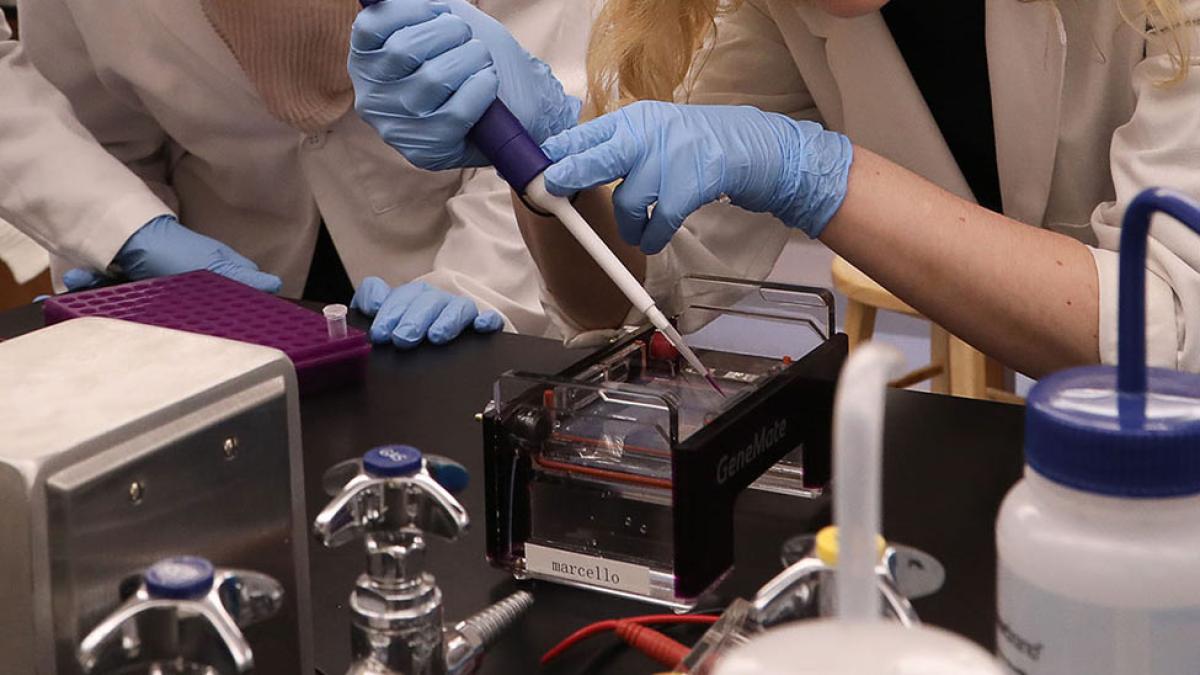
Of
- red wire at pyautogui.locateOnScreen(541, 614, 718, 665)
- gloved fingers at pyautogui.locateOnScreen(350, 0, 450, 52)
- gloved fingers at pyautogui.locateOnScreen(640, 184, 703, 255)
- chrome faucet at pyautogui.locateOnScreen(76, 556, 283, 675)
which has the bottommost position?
red wire at pyautogui.locateOnScreen(541, 614, 718, 665)

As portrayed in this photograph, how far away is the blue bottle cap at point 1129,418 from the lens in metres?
0.53

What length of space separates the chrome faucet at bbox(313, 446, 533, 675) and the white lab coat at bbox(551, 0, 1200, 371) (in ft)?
2.47

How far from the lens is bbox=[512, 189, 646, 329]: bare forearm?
1.58m

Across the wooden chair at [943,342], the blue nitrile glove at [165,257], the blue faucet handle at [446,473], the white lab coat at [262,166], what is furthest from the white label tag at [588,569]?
the wooden chair at [943,342]

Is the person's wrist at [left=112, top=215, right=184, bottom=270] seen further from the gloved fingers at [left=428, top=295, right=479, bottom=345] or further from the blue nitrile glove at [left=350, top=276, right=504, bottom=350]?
the gloved fingers at [left=428, top=295, right=479, bottom=345]

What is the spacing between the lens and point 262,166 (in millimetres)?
2123

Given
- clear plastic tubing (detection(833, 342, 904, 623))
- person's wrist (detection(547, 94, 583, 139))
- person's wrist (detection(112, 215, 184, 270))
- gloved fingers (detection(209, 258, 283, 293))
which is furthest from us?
person's wrist (detection(112, 215, 184, 270))

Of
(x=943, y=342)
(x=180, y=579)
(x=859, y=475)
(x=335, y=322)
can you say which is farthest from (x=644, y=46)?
(x=943, y=342)

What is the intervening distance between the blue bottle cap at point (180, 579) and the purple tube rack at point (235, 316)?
68 centimetres

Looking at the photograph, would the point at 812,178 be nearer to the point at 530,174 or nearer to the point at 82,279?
the point at 530,174

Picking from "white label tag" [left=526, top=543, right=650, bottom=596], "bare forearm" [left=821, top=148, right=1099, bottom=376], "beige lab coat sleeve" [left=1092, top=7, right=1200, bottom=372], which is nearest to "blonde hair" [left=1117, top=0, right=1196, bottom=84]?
"beige lab coat sleeve" [left=1092, top=7, right=1200, bottom=372]

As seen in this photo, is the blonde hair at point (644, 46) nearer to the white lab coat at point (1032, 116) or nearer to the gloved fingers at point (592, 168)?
the white lab coat at point (1032, 116)

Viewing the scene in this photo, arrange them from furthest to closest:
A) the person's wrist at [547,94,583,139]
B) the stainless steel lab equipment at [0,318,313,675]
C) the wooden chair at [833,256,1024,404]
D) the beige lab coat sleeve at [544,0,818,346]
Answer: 1. the wooden chair at [833,256,1024,404]
2. the beige lab coat sleeve at [544,0,818,346]
3. the person's wrist at [547,94,583,139]
4. the stainless steel lab equipment at [0,318,313,675]

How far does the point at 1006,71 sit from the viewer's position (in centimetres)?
143
